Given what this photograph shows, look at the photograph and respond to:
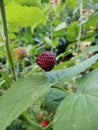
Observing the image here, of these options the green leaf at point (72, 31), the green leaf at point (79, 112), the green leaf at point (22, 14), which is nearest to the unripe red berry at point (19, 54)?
the green leaf at point (22, 14)

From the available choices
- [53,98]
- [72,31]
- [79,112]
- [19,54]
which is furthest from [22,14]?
[72,31]

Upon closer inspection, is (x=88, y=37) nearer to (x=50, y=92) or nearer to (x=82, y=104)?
(x=50, y=92)

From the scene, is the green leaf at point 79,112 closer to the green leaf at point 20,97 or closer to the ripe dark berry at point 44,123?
the green leaf at point 20,97

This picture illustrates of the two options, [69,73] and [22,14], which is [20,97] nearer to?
[69,73]

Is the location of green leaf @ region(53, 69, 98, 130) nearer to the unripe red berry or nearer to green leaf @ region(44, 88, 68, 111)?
green leaf @ region(44, 88, 68, 111)

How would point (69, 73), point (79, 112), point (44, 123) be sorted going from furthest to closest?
point (44, 123), point (69, 73), point (79, 112)

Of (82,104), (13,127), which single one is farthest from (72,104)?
(13,127)
